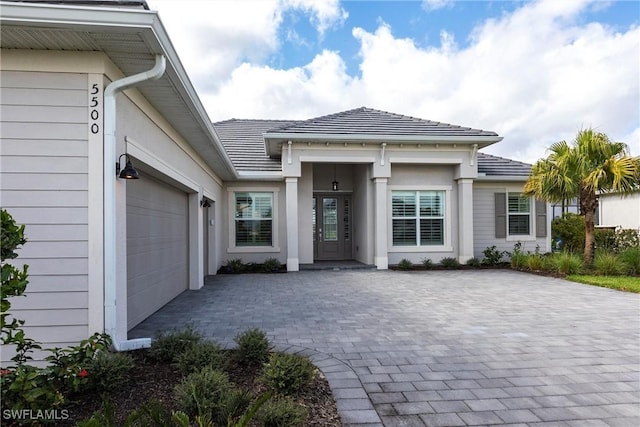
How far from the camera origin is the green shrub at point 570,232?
1291 cm

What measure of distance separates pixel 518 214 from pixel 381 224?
528cm

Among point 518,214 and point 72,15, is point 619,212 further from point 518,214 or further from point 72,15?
point 72,15

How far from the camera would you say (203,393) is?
8.08ft

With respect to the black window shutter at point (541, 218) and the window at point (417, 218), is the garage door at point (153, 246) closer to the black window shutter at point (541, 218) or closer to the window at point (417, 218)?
the window at point (417, 218)

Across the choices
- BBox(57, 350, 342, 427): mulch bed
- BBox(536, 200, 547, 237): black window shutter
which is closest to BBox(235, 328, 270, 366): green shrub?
BBox(57, 350, 342, 427): mulch bed

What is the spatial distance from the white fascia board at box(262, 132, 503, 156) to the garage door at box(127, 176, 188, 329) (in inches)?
148

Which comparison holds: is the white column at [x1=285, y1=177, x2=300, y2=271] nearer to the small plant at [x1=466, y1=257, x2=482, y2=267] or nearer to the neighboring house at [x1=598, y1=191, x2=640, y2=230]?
the small plant at [x1=466, y1=257, x2=482, y2=267]

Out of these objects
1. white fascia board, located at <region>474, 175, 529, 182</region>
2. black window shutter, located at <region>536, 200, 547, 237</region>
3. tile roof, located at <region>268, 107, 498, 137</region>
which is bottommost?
black window shutter, located at <region>536, 200, 547, 237</region>

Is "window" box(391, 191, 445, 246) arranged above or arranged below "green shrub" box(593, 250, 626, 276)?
above

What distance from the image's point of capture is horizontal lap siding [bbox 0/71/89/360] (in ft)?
11.1

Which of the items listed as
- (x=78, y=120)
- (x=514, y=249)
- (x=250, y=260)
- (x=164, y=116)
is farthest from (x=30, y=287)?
(x=514, y=249)

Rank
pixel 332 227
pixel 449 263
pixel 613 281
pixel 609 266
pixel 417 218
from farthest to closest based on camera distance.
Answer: pixel 332 227
pixel 417 218
pixel 449 263
pixel 609 266
pixel 613 281

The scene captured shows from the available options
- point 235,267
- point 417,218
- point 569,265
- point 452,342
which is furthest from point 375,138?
point 452,342

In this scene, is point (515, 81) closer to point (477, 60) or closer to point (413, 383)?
point (477, 60)
